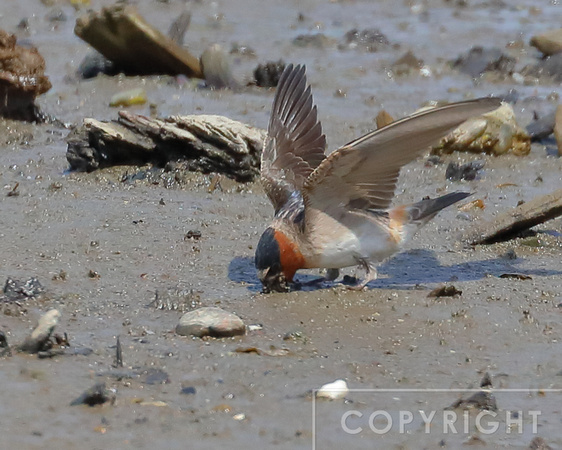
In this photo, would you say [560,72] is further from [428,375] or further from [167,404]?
[167,404]

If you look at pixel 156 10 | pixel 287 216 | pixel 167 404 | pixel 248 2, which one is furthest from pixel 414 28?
pixel 167 404

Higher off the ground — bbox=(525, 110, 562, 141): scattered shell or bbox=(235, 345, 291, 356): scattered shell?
bbox=(525, 110, 562, 141): scattered shell

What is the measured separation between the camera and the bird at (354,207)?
547 centimetres

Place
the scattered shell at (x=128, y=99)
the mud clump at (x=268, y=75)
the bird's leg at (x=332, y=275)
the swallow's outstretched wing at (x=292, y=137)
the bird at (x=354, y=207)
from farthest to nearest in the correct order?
the mud clump at (x=268, y=75) → the scattered shell at (x=128, y=99) → the swallow's outstretched wing at (x=292, y=137) → the bird's leg at (x=332, y=275) → the bird at (x=354, y=207)

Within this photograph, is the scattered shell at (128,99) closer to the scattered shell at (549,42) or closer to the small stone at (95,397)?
the scattered shell at (549,42)

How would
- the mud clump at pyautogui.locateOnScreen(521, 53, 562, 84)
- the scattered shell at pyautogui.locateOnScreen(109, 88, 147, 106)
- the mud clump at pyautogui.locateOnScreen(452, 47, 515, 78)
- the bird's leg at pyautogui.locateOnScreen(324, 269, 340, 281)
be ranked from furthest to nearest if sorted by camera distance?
the mud clump at pyautogui.locateOnScreen(452, 47, 515, 78)
the mud clump at pyautogui.locateOnScreen(521, 53, 562, 84)
the scattered shell at pyautogui.locateOnScreen(109, 88, 147, 106)
the bird's leg at pyautogui.locateOnScreen(324, 269, 340, 281)

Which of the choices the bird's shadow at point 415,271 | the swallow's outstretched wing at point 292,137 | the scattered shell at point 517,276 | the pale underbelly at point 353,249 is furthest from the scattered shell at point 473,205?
the pale underbelly at point 353,249

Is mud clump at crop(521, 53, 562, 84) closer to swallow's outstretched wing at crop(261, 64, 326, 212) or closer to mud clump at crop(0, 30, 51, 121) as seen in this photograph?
swallow's outstretched wing at crop(261, 64, 326, 212)

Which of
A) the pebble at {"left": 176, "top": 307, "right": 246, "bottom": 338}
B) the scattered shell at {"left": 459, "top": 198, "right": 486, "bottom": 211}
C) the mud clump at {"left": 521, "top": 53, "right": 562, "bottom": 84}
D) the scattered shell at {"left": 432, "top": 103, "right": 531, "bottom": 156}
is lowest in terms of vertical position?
the pebble at {"left": 176, "top": 307, "right": 246, "bottom": 338}

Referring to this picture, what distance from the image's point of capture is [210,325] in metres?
4.93

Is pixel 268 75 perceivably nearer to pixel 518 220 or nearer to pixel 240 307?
pixel 518 220

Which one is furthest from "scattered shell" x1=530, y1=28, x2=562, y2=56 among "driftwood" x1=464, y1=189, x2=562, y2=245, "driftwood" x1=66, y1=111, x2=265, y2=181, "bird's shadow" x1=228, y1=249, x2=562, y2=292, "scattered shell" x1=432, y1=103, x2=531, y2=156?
"bird's shadow" x1=228, y1=249, x2=562, y2=292

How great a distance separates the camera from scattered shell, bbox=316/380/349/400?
429 centimetres

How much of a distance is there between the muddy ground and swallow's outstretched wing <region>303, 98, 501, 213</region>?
53 centimetres
